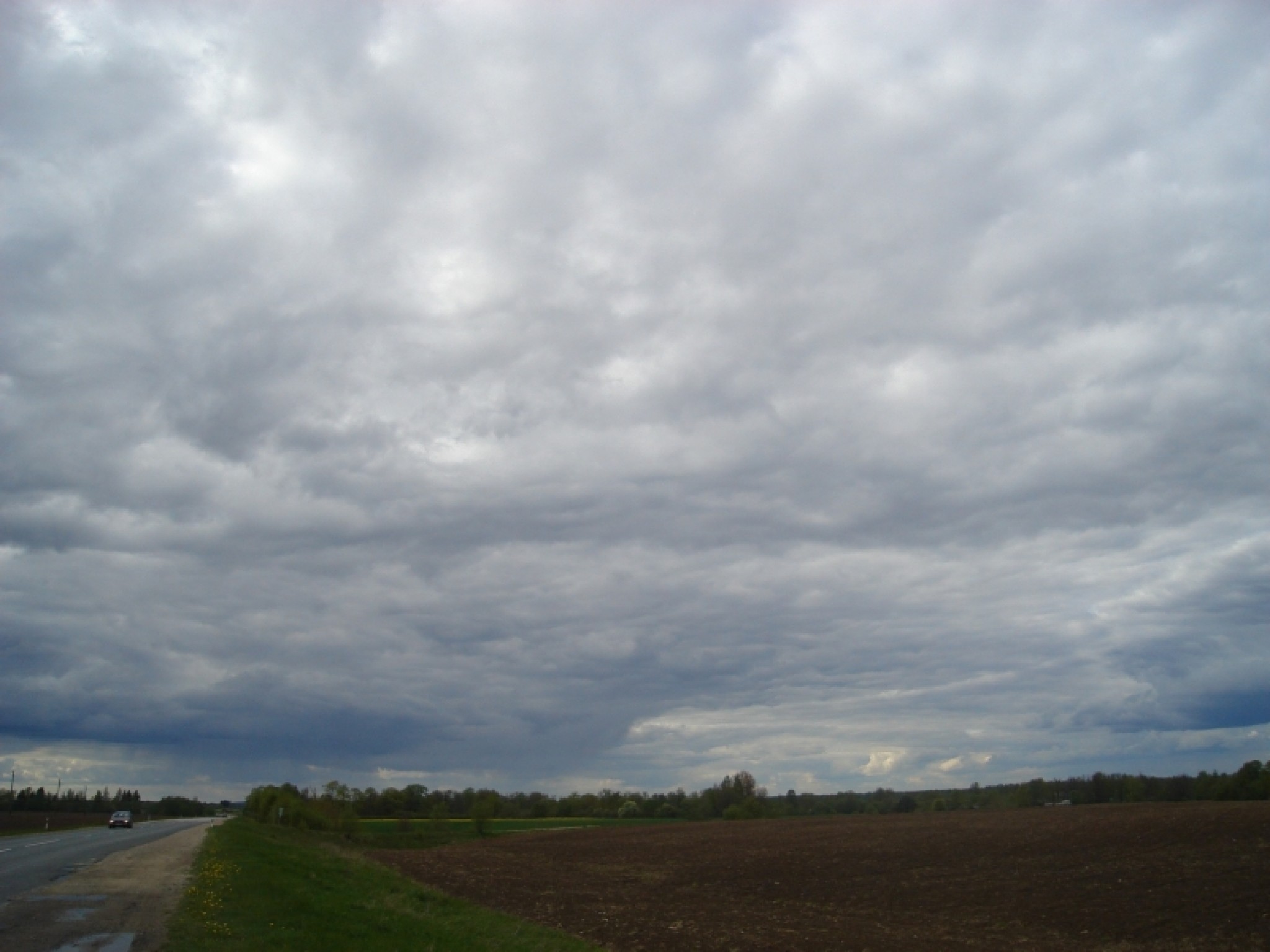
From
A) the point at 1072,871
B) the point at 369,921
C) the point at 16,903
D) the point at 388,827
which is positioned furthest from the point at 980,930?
the point at 388,827

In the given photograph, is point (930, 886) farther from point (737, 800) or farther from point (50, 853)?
point (737, 800)

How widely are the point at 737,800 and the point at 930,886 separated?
10275 centimetres

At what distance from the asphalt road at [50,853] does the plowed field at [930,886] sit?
1449 cm

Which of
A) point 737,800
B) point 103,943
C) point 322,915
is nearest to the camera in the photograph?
point 103,943

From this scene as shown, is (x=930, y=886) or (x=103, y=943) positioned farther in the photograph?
(x=930, y=886)

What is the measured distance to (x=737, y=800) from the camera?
5330 inches

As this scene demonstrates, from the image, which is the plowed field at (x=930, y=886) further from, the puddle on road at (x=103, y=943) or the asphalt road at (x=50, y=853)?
the asphalt road at (x=50, y=853)

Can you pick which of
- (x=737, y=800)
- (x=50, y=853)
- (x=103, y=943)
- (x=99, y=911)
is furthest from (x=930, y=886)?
(x=737, y=800)

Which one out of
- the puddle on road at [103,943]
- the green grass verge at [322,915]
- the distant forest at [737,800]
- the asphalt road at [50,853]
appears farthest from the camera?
the distant forest at [737,800]

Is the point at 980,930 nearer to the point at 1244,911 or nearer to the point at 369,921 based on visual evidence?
the point at 1244,911

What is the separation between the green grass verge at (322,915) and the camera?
17.4 meters

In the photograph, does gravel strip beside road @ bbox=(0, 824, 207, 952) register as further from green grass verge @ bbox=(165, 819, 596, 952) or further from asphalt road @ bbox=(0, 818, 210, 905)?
asphalt road @ bbox=(0, 818, 210, 905)

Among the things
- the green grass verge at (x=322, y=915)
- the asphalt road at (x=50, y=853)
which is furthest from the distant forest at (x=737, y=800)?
the green grass verge at (x=322, y=915)

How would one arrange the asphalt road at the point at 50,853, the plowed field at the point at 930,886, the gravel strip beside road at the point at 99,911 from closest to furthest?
the gravel strip beside road at the point at 99,911 → the plowed field at the point at 930,886 → the asphalt road at the point at 50,853
